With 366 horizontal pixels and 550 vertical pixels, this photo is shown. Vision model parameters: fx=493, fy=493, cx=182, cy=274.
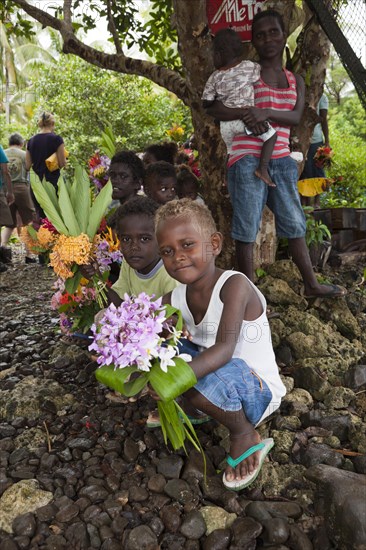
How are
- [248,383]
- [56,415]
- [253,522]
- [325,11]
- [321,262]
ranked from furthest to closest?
[321,262] < [325,11] < [56,415] < [248,383] < [253,522]

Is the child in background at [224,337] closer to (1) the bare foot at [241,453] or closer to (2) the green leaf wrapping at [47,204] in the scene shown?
(1) the bare foot at [241,453]

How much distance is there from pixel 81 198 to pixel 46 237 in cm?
31

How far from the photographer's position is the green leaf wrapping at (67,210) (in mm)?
2785

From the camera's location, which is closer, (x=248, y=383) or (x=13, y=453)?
(x=248, y=383)

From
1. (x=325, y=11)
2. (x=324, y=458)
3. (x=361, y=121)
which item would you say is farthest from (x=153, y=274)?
(x=361, y=121)

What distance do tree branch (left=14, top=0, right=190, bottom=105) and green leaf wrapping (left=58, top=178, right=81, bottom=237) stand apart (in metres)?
1.50

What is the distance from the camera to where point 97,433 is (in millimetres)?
2473

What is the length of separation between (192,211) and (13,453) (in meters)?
1.40

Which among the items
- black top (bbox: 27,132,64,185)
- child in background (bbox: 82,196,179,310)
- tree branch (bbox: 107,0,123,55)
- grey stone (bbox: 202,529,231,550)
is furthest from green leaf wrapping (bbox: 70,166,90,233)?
black top (bbox: 27,132,64,185)

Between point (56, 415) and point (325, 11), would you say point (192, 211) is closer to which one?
point (56, 415)

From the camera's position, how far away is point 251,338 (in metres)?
2.20

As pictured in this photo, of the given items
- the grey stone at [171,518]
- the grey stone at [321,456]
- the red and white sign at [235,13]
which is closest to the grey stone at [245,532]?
the grey stone at [171,518]

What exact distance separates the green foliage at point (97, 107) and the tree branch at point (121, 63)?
744 centimetres

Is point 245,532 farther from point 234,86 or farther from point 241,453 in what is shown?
point 234,86
